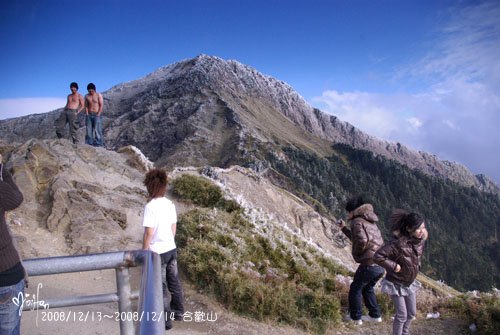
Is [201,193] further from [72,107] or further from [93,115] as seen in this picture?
[72,107]

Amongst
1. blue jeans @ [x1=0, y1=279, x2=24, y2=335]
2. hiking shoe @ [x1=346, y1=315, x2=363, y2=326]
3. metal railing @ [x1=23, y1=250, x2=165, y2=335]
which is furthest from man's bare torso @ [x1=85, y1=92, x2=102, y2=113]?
metal railing @ [x1=23, y1=250, x2=165, y2=335]

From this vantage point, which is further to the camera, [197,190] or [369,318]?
[197,190]

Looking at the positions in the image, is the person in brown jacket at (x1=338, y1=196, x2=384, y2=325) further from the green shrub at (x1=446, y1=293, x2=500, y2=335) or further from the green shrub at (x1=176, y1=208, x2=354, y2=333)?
the green shrub at (x1=446, y1=293, x2=500, y2=335)

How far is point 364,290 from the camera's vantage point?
836 cm

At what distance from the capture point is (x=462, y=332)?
26.3ft

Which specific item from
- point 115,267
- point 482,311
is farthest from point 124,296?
point 482,311

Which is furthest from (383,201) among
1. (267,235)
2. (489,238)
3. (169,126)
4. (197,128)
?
(267,235)

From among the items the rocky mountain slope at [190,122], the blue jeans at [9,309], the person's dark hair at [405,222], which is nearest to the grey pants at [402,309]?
the person's dark hair at [405,222]

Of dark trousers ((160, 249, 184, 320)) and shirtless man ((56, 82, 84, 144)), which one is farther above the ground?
shirtless man ((56, 82, 84, 144))

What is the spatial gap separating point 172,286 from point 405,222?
14.2 ft

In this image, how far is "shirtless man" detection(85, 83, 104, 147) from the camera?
16.5 metres

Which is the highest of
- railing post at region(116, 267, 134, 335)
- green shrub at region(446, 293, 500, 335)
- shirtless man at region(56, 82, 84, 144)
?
shirtless man at region(56, 82, 84, 144)

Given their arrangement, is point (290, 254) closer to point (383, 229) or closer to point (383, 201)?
point (383, 229)

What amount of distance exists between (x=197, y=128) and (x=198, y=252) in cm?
14724
